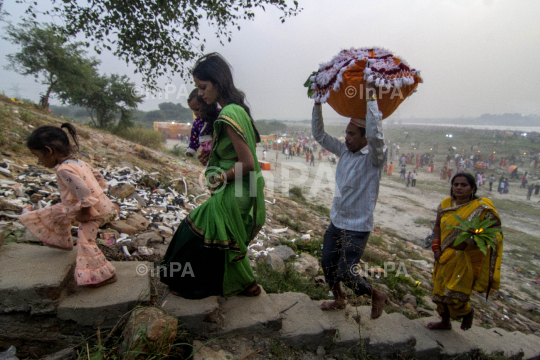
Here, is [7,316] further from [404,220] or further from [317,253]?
[404,220]

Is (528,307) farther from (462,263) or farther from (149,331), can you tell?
(149,331)

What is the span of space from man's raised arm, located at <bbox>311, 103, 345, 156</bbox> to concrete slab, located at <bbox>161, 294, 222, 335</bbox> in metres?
1.60

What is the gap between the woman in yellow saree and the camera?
7.95 ft

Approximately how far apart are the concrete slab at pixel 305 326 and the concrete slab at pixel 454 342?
1.02m

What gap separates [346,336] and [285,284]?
0.81 meters

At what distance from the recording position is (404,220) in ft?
36.3

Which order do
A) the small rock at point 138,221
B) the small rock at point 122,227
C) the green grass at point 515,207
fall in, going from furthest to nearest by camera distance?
the green grass at point 515,207, the small rock at point 138,221, the small rock at point 122,227

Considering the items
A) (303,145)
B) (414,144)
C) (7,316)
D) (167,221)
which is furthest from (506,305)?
(414,144)

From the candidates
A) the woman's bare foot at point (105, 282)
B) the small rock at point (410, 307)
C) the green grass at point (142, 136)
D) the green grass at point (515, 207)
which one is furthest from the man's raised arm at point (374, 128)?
the green grass at point (515, 207)

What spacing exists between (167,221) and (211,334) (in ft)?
7.79

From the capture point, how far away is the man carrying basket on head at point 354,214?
2.09m

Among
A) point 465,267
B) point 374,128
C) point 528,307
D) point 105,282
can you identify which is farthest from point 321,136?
point 528,307

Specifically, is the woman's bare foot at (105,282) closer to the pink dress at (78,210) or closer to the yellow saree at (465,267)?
the pink dress at (78,210)

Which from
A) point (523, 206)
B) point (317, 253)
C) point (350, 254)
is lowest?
point (523, 206)
